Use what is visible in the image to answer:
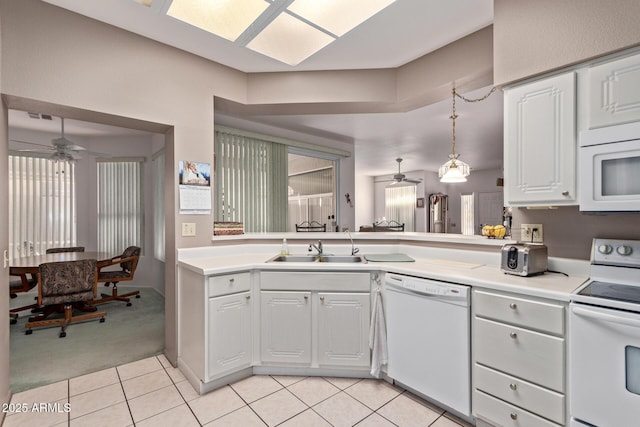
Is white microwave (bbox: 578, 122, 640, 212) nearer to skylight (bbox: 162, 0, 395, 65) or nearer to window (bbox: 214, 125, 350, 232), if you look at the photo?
skylight (bbox: 162, 0, 395, 65)

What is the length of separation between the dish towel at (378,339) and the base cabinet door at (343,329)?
0.05m

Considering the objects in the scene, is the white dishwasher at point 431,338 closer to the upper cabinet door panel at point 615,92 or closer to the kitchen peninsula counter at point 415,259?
the kitchen peninsula counter at point 415,259

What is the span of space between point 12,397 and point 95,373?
1.52 ft

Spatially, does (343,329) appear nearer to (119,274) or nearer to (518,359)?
(518,359)

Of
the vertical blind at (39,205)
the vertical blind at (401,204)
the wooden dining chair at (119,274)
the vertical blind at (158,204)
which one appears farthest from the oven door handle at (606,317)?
the vertical blind at (401,204)

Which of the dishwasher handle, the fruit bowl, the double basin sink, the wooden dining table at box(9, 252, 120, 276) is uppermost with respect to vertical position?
the fruit bowl

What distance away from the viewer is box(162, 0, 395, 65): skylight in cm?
200

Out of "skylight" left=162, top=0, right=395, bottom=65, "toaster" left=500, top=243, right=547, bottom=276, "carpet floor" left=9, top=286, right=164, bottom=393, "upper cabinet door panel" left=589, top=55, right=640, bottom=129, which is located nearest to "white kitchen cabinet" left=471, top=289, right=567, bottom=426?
"toaster" left=500, top=243, right=547, bottom=276

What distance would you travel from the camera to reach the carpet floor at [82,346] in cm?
238

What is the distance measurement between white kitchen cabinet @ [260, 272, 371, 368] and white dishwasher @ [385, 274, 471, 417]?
22 centimetres

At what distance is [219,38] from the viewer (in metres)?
2.36

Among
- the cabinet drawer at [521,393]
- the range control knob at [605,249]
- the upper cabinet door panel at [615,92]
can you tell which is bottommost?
the cabinet drawer at [521,393]

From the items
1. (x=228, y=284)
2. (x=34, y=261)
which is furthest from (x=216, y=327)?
(x=34, y=261)

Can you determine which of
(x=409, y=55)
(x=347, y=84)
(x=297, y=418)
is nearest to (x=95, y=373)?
(x=297, y=418)
